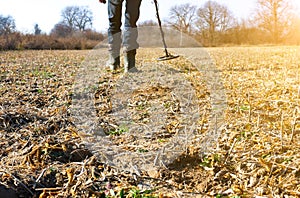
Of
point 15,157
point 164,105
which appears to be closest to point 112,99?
point 164,105

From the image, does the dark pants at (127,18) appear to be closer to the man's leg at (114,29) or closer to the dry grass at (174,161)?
the man's leg at (114,29)

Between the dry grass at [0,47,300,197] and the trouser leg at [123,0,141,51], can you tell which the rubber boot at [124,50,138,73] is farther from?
the dry grass at [0,47,300,197]

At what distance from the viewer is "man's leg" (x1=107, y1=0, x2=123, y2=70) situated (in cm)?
368

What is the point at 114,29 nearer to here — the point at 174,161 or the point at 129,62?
the point at 129,62

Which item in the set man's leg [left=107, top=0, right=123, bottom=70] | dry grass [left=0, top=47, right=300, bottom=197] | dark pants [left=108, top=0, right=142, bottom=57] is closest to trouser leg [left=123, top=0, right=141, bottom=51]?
dark pants [left=108, top=0, right=142, bottom=57]

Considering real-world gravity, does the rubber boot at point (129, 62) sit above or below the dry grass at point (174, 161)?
above

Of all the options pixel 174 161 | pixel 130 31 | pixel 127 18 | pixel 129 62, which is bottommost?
pixel 174 161

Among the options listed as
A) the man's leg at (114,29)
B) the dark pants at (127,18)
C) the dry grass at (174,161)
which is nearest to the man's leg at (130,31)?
the dark pants at (127,18)

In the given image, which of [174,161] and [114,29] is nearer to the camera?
[174,161]

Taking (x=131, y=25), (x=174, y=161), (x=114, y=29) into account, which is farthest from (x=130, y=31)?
(x=174, y=161)

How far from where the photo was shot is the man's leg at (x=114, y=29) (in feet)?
12.1

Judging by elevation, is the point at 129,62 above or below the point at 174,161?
above

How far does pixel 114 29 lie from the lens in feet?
12.4

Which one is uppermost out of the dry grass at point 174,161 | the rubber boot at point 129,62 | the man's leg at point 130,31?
the man's leg at point 130,31
